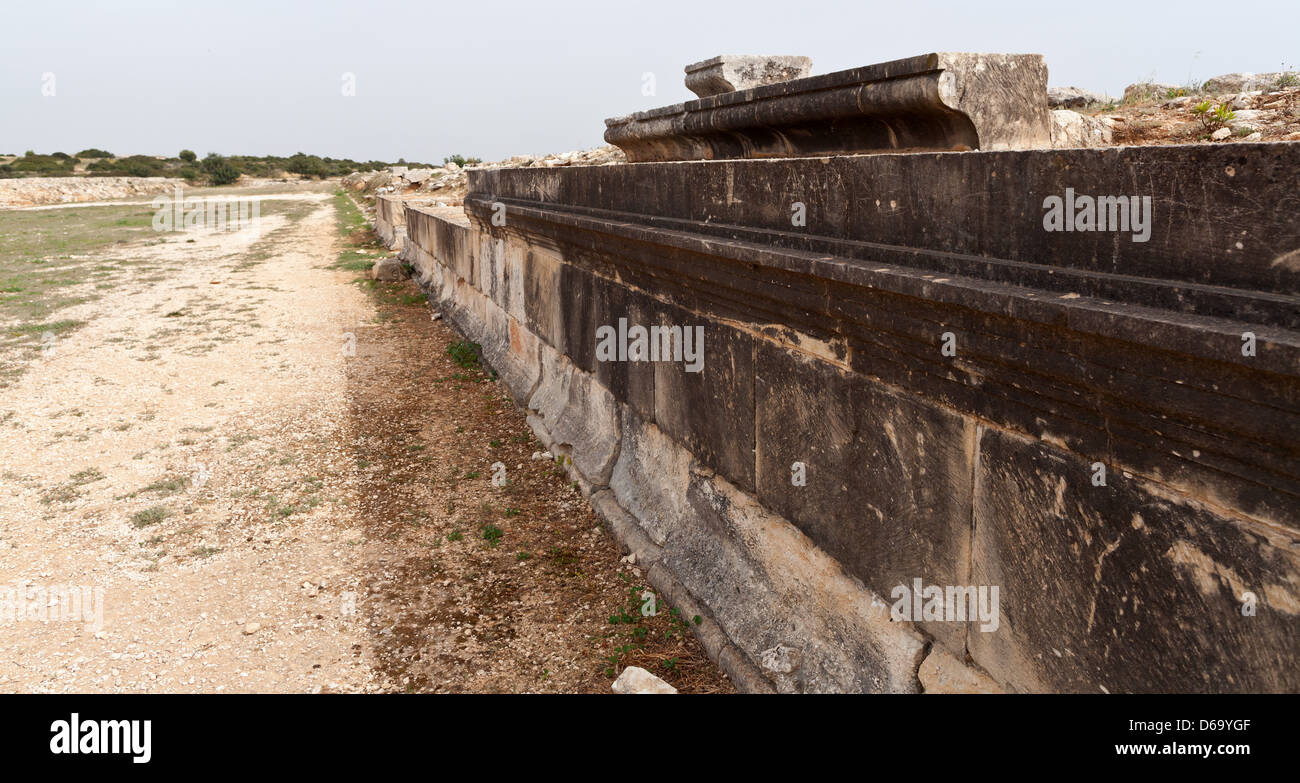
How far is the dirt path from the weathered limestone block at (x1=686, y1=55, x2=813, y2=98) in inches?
99.4

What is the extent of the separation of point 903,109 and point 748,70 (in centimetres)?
191

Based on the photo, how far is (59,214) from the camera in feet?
98.8

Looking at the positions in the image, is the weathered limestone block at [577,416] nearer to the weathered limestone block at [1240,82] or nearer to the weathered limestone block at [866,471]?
the weathered limestone block at [866,471]

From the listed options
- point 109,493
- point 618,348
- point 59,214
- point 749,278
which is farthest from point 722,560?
point 59,214

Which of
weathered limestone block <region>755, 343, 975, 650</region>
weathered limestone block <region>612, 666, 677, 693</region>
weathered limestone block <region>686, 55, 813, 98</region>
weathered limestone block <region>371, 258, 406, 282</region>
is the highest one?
weathered limestone block <region>686, 55, 813, 98</region>

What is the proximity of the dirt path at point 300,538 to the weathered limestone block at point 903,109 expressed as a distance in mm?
2122

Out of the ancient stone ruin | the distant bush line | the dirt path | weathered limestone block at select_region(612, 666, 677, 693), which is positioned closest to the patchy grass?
the dirt path

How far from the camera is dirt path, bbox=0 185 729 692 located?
3547 mm

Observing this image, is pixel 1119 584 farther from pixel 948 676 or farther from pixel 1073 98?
pixel 1073 98

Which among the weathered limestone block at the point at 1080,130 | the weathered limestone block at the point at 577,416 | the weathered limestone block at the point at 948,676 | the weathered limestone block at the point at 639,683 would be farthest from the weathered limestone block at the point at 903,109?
the weathered limestone block at the point at 639,683

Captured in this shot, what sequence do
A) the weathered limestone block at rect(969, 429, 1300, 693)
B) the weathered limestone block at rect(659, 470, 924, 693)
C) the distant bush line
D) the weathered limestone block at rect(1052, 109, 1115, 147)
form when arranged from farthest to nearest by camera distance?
the distant bush line, the weathered limestone block at rect(1052, 109, 1115, 147), the weathered limestone block at rect(659, 470, 924, 693), the weathered limestone block at rect(969, 429, 1300, 693)

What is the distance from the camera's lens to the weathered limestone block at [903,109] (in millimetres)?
2773

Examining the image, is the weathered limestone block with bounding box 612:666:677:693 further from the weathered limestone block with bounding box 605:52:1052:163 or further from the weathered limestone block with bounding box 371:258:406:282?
the weathered limestone block with bounding box 371:258:406:282

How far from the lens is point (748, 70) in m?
4.66
